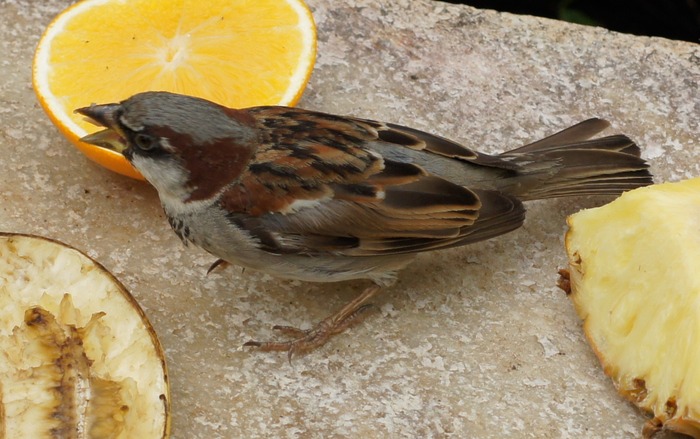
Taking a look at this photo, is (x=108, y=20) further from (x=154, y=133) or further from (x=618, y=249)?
(x=618, y=249)

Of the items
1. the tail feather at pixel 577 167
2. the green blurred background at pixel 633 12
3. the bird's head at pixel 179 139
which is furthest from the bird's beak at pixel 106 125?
the green blurred background at pixel 633 12

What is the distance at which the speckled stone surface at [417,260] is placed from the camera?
126 inches

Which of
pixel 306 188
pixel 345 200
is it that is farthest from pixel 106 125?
pixel 345 200

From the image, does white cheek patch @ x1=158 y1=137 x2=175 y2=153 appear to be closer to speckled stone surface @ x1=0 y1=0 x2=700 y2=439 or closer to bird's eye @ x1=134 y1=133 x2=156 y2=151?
bird's eye @ x1=134 y1=133 x2=156 y2=151

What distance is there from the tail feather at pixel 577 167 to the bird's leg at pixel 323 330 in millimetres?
623

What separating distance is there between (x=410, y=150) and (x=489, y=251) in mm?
517

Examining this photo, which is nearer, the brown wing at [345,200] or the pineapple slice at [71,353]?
the pineapple slice at [71,353]

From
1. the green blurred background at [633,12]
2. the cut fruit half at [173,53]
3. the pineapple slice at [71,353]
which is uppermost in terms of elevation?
the green blurred background at [633,12]

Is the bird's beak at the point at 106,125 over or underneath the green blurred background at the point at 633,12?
underneath

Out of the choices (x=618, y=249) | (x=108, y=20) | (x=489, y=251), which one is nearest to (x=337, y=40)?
(x=108, y=20)

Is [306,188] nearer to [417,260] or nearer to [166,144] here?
[166,144]

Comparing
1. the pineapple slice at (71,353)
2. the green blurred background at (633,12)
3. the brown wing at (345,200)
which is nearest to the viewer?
the pineapple slice at (71,353)

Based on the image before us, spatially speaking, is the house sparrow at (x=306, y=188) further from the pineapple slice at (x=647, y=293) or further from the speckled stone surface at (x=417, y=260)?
the pineapple slice at (x=647, y=293)

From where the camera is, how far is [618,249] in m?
3.23
